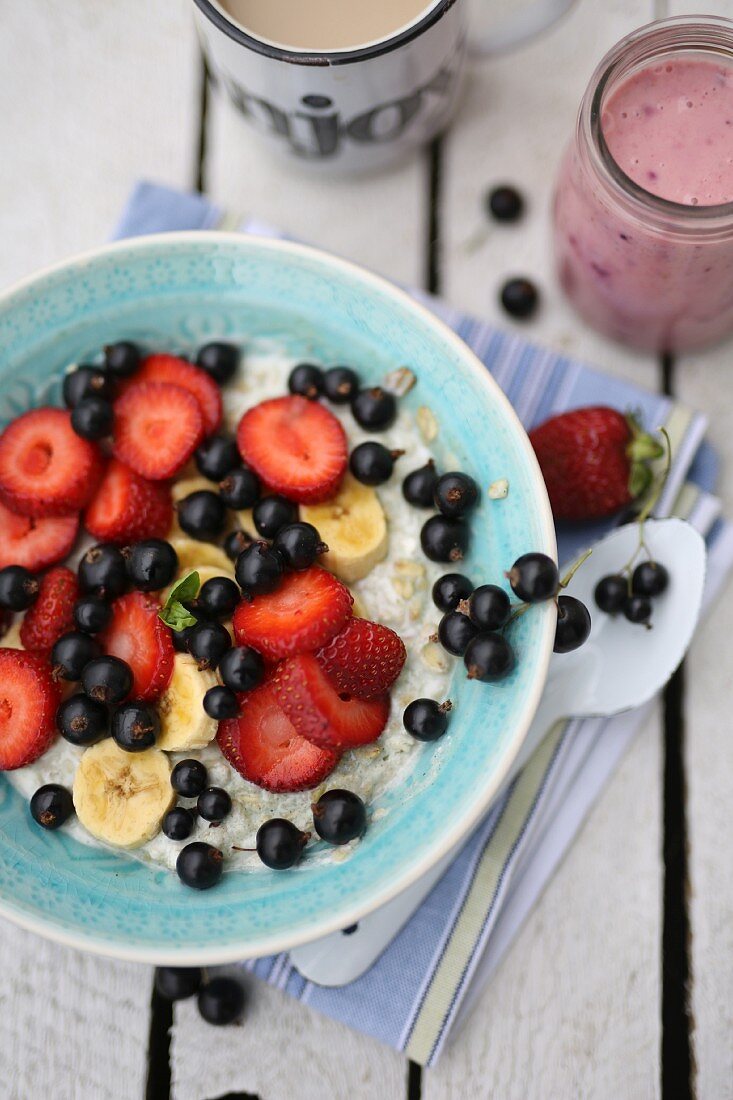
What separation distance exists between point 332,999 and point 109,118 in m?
1.18

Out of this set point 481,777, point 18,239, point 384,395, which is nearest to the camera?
point 481,777

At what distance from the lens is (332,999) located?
3.56 feet

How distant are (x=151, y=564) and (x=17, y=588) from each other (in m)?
0.15

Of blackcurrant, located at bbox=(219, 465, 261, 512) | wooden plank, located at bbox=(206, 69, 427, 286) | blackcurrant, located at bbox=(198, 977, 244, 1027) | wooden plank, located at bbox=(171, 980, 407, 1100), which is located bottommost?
wooden plank, located at bbox=(171, 980, 407, 1100)

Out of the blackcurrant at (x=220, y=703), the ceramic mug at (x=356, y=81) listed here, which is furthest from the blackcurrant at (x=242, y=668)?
the ceramic mug at (x=356, y=81)

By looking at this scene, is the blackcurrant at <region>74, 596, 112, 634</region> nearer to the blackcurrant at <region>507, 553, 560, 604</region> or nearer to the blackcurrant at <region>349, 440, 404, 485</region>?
the blackcurrant at <region>349, 440, 404, 485</region>

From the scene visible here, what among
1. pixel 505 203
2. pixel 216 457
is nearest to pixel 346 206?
pixel 505 203

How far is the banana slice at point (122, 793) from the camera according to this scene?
0.96m

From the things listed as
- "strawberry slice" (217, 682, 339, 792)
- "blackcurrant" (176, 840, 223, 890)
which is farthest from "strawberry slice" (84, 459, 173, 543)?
"blackcurrant" (176, 840, 223, 890)

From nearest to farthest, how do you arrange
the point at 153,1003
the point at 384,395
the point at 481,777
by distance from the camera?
the point at 481,777 → the point at 384,395 → the point at 153,1003

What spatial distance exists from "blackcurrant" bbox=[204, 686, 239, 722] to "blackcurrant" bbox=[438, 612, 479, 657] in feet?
0.71

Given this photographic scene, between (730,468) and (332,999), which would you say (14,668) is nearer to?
(332,999)

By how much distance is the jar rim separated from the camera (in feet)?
3.06

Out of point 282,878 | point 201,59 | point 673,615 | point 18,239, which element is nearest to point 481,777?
point 282,878
